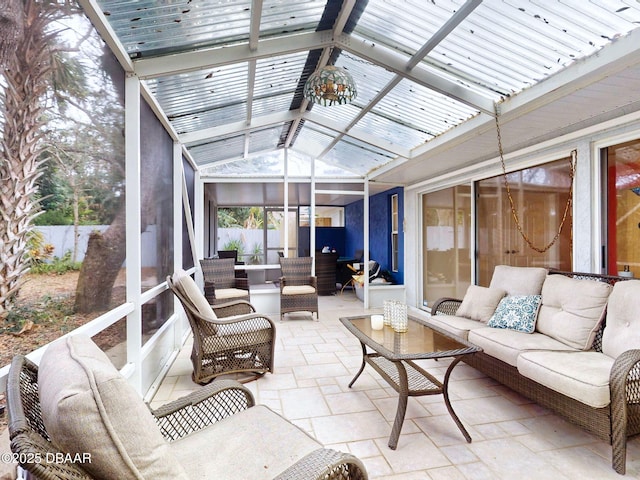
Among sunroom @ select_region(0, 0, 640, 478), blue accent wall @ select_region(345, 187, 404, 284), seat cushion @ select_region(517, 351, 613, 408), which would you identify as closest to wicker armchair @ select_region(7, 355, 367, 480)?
sunroom @ select_region(0, 0, 640, 478)

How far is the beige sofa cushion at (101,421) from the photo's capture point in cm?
78

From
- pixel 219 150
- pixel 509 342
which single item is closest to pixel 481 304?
pixel 509 342

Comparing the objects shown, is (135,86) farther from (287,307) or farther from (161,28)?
(287,307)

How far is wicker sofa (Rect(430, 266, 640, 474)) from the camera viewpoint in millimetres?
1929

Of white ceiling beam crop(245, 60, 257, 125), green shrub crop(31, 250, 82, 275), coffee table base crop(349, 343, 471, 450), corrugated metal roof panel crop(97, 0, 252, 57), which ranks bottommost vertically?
coffee table base crop(349, 343, 471, 450)

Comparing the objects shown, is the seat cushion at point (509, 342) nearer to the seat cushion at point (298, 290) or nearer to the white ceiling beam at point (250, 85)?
the seat cushion at point (298, 290)

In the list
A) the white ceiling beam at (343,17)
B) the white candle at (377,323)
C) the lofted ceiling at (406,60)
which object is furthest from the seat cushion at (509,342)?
the white ceiling beam at (343,17)

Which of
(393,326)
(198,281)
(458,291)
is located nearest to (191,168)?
(198,281)

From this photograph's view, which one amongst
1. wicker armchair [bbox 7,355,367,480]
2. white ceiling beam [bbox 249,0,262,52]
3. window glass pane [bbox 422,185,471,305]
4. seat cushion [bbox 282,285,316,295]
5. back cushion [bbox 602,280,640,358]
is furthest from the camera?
seat cushion [bbox 282,285,316,295]

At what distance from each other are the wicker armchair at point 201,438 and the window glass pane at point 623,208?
120 inches

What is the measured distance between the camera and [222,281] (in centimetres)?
546

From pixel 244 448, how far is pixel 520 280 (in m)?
3.02

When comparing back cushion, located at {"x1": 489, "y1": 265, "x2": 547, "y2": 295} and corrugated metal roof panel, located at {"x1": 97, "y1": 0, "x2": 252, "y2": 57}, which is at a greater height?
corrugated metal roof panel, located at {"x1": 97, "y1": 0, "x2": 252, "y2": 57}

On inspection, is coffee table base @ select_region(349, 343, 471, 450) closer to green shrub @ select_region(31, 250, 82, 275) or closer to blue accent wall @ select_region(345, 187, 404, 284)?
green shrub @ select_region(31, 250, 82, 275)
